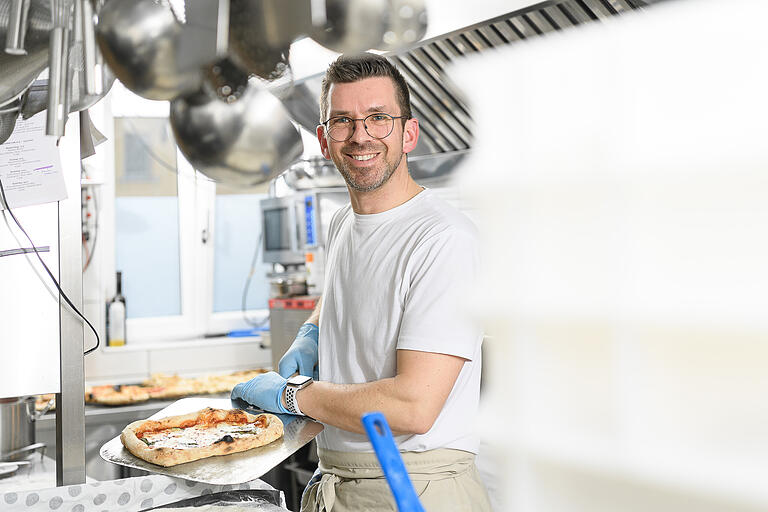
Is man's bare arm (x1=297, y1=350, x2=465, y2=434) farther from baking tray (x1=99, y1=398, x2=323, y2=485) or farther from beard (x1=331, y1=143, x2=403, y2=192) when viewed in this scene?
beard (x1=331, y1=143, x2=403, y2=192)

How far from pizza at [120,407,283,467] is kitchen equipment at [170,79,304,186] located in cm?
48

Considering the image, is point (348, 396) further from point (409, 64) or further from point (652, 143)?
point (652, 143)

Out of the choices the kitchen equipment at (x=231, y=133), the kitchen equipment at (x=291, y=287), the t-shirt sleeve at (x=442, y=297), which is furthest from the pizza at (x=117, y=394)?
the kitchen equipment at (x=231, y=133)

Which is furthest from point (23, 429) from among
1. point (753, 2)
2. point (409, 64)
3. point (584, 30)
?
point (753, 2)

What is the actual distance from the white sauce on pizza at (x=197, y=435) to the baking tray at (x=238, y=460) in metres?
0.05

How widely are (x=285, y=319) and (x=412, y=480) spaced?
2014mm

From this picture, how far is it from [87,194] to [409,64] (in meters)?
1.91

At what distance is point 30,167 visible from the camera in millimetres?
1437

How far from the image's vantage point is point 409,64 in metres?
2.39

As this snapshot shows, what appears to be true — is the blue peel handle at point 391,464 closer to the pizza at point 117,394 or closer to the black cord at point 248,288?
the pizza at point 117,394

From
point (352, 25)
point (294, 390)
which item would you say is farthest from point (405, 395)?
point (352, 25)

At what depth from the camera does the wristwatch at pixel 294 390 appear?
1305mm

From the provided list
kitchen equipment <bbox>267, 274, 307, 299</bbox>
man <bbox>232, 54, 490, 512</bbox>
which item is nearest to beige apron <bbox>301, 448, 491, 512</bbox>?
man <bbox>232, 54, 490, 512</bbox>

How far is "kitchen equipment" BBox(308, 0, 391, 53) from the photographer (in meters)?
0.85
